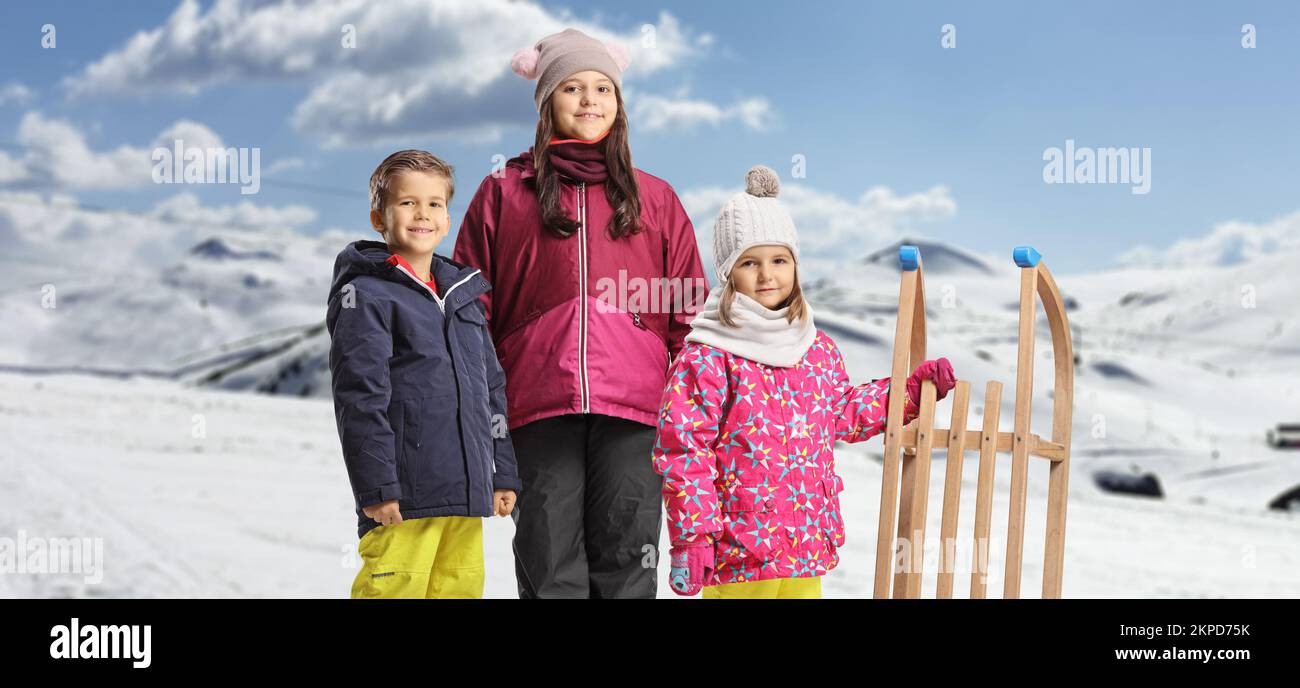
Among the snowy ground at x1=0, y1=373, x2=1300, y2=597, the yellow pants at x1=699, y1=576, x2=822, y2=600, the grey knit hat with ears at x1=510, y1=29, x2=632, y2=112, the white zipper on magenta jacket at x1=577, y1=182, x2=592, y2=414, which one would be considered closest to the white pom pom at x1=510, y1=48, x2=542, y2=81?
the grey knit hat with ears at x1=510, y1=29, x2=632, y2=112

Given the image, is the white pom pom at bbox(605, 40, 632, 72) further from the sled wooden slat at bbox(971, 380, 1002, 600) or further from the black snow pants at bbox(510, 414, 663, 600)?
the sled wooden slat at bbox(971, 380, 1002, 600)

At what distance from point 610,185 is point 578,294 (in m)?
0.32

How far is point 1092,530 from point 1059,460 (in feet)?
29.3

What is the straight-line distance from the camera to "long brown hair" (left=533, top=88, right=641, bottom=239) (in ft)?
10.5

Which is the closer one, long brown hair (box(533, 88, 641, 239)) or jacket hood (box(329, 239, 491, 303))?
jacket hood (box(329, 239, 491, 303))

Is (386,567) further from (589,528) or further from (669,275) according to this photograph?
(669,275)

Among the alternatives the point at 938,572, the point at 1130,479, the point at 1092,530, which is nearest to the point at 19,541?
the point at 938,572

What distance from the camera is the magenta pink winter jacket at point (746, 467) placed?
2809 millimetres

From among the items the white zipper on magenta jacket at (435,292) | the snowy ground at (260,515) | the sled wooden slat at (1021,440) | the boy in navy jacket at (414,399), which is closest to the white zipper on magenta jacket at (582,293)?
the boy in navy jacket at (414,399)

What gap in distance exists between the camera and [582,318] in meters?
3.14

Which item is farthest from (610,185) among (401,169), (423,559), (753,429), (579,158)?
(423,559)

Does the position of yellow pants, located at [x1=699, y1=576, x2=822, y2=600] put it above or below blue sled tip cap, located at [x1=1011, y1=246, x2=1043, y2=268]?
below

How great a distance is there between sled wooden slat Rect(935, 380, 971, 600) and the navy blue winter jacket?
1146 mm

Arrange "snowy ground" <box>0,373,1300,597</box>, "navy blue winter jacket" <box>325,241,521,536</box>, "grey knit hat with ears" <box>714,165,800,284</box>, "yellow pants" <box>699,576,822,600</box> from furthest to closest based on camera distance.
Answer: "snowy ground" <box>0,373,1300,597</box>
"grey knit hat with ears" <box>714,165,800,284</box>
"yellow pants" <box>699,576,822,600</box>
"navy blue winter jacket" <box>325,241,521,536</box>
